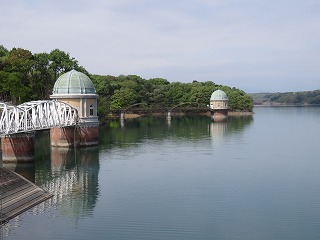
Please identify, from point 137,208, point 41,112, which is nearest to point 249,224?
point 137,208

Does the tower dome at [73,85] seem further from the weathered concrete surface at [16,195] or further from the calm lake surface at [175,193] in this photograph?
the weathered concrete surface at [16,195]

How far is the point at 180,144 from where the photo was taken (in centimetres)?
6444

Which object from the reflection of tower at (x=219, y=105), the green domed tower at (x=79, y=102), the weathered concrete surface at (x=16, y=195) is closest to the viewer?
the weathered concrete surface at (x=16, y=195)

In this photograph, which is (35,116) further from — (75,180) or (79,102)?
(75,180)

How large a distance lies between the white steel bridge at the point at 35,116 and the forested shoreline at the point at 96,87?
69.1 ft

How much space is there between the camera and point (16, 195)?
29.2 m

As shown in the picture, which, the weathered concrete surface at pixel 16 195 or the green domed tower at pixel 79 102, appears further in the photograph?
the green domed tower at pixel 79 102

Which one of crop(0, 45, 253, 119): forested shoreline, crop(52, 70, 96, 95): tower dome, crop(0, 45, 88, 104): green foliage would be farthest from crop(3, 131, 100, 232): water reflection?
crop(0, 45, 253, 119): forested shoreline

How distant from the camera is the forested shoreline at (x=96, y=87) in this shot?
8012cm

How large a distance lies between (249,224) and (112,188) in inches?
509

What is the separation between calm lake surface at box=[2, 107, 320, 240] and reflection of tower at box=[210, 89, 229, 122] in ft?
233

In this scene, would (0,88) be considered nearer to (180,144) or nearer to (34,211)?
(180,144)

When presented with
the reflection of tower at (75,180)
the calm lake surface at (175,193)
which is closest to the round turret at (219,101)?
the calm lake surface at (175,193)

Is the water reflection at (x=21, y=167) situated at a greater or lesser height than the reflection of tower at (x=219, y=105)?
lesser
